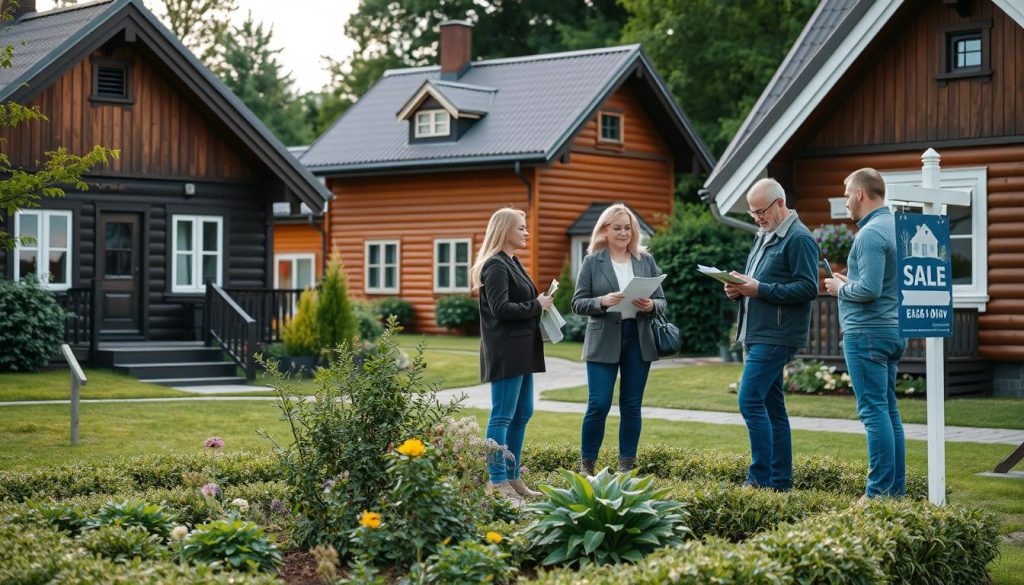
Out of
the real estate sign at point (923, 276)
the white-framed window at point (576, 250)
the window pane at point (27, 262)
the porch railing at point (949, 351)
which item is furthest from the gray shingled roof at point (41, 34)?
the real estate sign at point (923, 276)

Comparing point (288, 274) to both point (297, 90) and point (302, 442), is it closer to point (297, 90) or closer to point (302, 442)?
point (297, 90)

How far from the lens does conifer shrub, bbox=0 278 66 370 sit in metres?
18.0

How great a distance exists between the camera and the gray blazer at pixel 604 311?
882 cm

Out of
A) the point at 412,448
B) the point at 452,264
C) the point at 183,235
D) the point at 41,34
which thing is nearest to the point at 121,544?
the point at 412,448

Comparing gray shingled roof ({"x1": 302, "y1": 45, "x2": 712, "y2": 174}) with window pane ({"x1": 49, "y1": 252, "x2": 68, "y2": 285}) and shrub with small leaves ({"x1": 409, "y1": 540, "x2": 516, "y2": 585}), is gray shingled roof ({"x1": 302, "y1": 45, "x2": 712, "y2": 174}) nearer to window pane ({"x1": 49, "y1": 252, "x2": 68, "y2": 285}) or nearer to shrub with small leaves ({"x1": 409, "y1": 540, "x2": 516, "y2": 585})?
window pane ({"x1": 49, "y1": 252, "x2": 68, "y2": 285})

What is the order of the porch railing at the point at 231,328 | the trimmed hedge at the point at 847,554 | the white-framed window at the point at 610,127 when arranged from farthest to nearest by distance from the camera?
1. the white-framed window at the point at 610,127
2. the porch railing at the point at 231,328
3. the trimmed hedge at the point at 847,554

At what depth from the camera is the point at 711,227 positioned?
24750 millimetres

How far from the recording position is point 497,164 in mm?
29625

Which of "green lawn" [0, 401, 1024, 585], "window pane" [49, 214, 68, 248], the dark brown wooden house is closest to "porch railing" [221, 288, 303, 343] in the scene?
the dark brown wooden house

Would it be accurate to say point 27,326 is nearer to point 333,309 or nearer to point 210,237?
point 333,309

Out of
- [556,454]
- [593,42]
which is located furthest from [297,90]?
[556,454]

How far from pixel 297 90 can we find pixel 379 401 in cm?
5531

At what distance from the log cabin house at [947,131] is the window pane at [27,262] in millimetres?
10550

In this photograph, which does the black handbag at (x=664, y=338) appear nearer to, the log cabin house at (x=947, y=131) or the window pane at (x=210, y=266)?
the log cabin house at (x=947, y=131)
